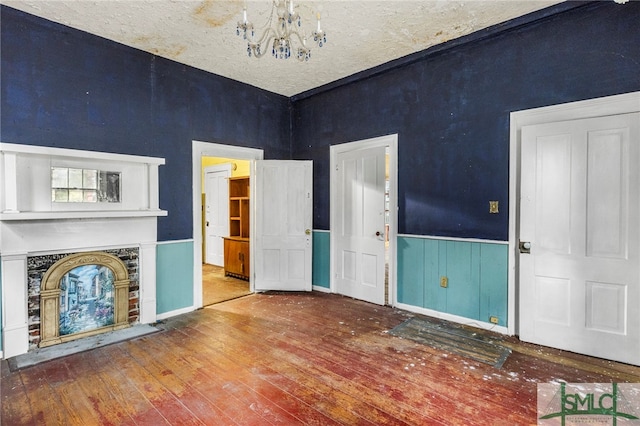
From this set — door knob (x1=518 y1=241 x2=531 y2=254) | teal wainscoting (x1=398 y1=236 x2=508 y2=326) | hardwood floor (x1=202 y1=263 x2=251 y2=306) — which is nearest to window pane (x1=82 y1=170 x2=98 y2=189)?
hardwood floor (x1=202 y1=263 x2=251 y2=306)

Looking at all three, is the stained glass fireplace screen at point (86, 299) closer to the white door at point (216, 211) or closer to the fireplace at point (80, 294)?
the fireplace at point (80, 294)

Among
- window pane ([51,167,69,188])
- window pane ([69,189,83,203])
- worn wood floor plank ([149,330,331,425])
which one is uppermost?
window pane ([51,167,69,188])

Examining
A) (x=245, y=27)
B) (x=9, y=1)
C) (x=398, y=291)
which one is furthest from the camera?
(x=398, y=291)

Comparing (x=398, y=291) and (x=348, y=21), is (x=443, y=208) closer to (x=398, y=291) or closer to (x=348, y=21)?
(x=398, y=291)

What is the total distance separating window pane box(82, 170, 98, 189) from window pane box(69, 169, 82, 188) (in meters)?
0.03

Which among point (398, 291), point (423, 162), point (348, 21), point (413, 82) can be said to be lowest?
point (398, 291)

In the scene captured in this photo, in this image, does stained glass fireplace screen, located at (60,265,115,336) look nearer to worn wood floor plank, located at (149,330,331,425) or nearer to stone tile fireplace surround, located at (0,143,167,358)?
stone tile fireplace surround, located at (0,143,167,358)

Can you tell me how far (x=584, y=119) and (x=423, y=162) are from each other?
1477mm

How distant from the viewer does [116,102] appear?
344 cm

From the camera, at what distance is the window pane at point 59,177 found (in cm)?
300

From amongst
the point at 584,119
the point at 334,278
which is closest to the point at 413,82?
the point at 584,119

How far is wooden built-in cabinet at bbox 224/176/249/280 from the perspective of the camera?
5.61 m

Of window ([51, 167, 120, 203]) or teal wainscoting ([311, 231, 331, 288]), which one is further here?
teal wainscoting ([311, 231, 331, 288])

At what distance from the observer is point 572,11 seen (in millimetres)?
2844
